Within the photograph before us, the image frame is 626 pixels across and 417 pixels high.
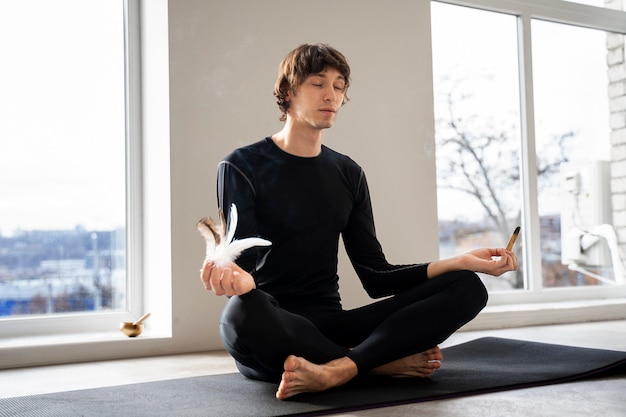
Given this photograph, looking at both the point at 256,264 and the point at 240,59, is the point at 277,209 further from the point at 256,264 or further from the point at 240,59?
the point at 240,59

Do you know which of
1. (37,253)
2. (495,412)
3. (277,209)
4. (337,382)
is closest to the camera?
(495,412)

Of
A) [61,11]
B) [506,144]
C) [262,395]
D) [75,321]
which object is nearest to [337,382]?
[262,395]

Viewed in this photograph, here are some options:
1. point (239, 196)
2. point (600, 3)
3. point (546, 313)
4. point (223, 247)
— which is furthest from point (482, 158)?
point (223, 247)

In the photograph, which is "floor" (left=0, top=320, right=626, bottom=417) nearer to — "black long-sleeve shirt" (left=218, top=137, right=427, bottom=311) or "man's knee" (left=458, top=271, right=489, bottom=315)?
"man's knee" (left=458, top=271, right=489, bottom=315)

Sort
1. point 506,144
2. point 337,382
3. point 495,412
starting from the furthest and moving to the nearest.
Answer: point 506,144, point 337,382, point 495,412

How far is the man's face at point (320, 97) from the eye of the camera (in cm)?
205

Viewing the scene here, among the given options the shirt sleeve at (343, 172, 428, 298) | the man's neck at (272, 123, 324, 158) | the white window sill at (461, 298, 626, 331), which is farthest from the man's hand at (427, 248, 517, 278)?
the white window sill at (461, 298, 626, 331)

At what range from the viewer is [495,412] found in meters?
1.69

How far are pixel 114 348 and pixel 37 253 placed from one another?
1.78 ft

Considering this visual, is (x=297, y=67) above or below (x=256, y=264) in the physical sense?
above

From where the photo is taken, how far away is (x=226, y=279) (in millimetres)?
1668

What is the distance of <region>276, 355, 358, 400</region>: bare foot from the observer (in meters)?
1.78

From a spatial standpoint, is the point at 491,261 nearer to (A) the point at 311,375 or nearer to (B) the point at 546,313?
(A) the point at 311,375

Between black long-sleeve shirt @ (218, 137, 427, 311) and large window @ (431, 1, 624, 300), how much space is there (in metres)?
1.71
